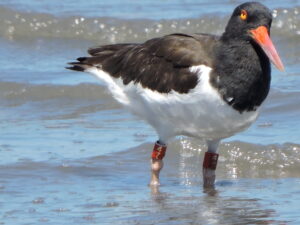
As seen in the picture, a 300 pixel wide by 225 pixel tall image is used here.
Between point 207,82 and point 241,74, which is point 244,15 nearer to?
point 241,74

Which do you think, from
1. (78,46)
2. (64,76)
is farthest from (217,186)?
(78,46)

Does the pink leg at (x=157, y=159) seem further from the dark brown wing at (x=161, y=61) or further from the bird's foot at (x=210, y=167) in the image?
the dark brown wing at (x=161, y=61)

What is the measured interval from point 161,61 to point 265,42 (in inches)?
44.5

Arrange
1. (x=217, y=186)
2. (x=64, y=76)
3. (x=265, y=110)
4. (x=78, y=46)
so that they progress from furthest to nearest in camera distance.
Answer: (x=78, y=46), (x=64, y=76), (x=265, y=110), (x=217, y=186)

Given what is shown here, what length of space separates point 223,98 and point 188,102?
342 millimetres

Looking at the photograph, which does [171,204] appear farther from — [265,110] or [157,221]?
[265,110]

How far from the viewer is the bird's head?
817cm

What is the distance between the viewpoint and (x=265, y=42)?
8.15 metres

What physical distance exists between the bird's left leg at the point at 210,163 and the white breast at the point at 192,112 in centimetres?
36

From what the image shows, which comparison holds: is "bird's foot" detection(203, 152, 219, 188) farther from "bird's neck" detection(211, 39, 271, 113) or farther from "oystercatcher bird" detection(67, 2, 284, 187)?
"bird's neck" detection(211, 39, 271, 113)

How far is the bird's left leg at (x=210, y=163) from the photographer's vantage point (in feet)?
29.6

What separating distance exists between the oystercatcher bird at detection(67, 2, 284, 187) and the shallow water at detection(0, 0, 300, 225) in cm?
58

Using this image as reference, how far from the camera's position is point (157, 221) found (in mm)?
7574

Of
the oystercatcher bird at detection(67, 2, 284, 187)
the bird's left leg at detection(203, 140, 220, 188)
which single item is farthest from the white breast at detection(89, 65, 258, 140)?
the bird's left leg at detection(203, 140, 220, 188)
